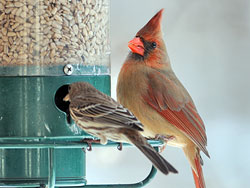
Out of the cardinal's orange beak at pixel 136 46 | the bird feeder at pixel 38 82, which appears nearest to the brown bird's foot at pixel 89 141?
the bird feeder at pixel 38 82

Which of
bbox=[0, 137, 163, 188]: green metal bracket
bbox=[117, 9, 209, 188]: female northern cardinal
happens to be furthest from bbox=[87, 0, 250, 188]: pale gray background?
bbox=[0, 137, 163, 188]: green metal bracket

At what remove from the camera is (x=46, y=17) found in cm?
531

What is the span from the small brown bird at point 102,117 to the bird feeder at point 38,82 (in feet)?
0.50

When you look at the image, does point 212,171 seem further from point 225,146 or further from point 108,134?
point 108,134

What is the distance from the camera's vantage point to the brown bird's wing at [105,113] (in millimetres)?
4931

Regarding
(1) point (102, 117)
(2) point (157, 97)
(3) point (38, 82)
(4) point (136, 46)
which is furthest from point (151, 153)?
(4) point (136, 46)

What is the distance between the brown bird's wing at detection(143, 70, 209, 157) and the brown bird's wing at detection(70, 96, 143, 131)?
0.78 metres

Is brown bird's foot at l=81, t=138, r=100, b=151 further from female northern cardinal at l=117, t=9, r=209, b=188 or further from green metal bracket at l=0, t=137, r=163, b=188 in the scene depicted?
female northern cardinal at l=117, t=9, r=209, b=188

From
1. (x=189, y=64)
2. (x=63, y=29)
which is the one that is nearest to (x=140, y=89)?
(x=63, y=29)

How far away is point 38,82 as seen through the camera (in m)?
5.31

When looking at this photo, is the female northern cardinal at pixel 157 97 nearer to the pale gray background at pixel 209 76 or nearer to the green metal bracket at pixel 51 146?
the green metal bracket at pixel 51 146

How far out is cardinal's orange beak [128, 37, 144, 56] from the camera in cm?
591

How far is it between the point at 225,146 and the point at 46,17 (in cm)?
256

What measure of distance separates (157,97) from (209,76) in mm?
1434
